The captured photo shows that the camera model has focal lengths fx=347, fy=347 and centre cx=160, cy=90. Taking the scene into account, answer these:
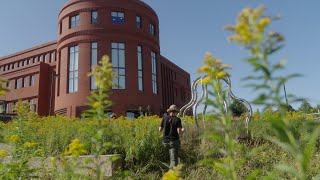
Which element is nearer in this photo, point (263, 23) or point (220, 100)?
point (263, 23)

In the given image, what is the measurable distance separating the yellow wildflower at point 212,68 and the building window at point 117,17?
36.8 meters

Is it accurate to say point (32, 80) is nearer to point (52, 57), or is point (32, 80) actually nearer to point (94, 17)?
point (52, 57)

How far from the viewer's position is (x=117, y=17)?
3866 cm

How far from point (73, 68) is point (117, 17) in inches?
294

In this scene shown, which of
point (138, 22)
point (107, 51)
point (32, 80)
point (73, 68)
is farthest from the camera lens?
point (32, 80)

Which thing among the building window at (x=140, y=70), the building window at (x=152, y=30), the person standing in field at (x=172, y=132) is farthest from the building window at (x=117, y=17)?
the person standing in field at (x=172, y=132)

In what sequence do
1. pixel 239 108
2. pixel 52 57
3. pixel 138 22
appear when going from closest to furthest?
pixel 138 22 → pixel 52 57 → pixel 239 108

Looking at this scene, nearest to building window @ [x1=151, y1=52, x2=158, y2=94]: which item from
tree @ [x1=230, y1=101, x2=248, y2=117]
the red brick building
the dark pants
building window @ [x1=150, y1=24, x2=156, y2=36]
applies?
the red brick building

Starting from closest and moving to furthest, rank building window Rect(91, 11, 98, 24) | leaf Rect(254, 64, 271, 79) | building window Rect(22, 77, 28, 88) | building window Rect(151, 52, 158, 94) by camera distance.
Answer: leaf Rect(254, 64, 271, 79) < building window Rect(91, 11, 98, 24) < building window Rect(151, 52, 158, 94) < building window Rect(22, 77, 28, 88)

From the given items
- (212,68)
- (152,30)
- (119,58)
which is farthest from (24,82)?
(212,68)

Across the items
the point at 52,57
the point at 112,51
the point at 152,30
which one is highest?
the point at 152,30

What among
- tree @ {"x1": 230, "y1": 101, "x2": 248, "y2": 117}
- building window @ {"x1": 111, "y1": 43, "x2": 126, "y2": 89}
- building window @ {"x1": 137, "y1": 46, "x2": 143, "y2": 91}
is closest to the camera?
tree @ {"x1": 230, "y1": 101, "x2": 248, "y2": 117}

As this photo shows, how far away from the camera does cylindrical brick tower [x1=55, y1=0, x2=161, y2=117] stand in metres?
36.5

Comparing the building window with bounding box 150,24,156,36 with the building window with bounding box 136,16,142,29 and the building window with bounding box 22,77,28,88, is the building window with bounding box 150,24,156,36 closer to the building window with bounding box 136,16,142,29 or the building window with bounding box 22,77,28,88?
the building window with bounding box 136,16,142,29
